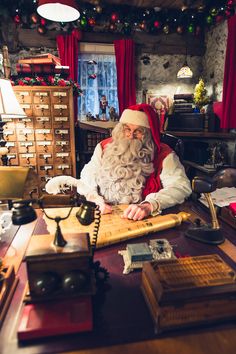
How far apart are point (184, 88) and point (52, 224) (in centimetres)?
481

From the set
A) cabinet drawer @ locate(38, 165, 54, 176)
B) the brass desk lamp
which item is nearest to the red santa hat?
the brass desk lamp

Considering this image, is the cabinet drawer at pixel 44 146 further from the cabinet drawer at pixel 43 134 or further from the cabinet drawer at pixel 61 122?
the cabinet drawer at pixel 61 122

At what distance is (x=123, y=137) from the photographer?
2.19 m

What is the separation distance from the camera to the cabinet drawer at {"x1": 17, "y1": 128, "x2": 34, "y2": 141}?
371cm

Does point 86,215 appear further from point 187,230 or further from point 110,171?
point 110,171

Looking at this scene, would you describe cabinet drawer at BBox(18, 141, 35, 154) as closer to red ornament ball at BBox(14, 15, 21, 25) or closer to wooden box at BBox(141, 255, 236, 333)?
red ornament ball at BBox(14, 15, 21, 25)

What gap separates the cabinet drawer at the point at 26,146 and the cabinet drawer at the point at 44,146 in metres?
0.07

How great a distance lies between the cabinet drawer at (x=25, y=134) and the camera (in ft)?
12.2

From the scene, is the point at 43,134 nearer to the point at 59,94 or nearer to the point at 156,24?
the point at 59,94

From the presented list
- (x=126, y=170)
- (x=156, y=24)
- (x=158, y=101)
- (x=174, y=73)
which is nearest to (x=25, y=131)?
(x=126, y=170)

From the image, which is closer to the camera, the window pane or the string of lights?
the string of lights

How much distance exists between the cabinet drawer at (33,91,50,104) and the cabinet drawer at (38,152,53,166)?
0.75 m

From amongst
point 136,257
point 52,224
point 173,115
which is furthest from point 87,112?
point 136,257

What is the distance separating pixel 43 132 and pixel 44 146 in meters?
0.21
